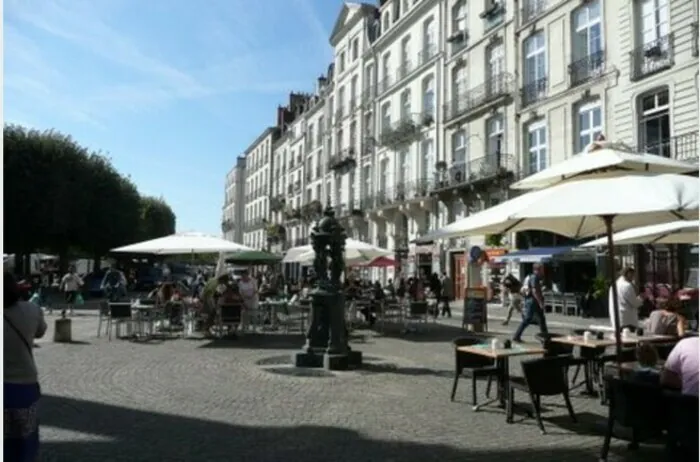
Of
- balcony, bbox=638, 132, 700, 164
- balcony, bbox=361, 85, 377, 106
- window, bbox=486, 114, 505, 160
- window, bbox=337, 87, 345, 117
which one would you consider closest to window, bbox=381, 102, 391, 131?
balcony, bbox=361, 85, 377, 106

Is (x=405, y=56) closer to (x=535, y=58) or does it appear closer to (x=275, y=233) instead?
(x=535, y=58)

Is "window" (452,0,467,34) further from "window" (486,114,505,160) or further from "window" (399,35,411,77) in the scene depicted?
"window" (486,114,505,160)

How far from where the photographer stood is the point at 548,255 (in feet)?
80.1

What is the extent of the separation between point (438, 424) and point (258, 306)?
10.3 m

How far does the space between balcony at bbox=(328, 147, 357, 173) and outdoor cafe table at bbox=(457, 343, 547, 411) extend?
126 ft

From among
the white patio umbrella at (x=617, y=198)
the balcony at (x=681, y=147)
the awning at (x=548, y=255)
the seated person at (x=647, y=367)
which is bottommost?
the seated person at (x=647, y=367)

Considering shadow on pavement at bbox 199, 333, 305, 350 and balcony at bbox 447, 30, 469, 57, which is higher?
balcony at bbox 447, 30, 469, 57

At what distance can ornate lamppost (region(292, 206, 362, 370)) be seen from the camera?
34.8 ft

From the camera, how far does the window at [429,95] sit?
35969 millimetres

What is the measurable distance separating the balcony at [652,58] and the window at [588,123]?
2.21 meters

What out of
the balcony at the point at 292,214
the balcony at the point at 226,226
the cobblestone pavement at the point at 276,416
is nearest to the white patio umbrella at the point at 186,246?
the cobblestone pavement at the point at 276,416

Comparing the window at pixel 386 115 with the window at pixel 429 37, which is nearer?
the window at pixel 429 37

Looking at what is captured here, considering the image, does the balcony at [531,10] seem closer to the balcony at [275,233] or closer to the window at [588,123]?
the window at [588,123]

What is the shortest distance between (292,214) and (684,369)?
53651 millimetres
